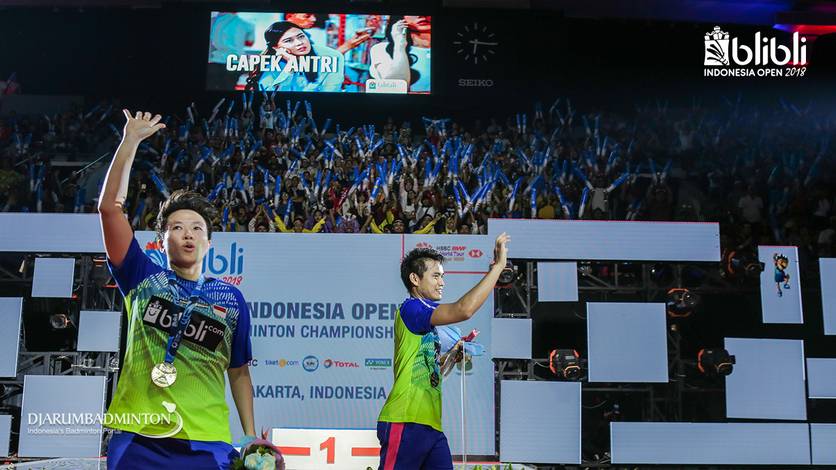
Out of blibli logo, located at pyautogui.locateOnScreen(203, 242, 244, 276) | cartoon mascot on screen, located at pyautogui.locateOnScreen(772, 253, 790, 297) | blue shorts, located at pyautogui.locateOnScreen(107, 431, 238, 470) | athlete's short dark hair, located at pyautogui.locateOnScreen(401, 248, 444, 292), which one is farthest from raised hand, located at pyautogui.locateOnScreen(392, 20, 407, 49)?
blue shorts, located at pyautogui.locateOnScreen(107, 431, 238, 470)

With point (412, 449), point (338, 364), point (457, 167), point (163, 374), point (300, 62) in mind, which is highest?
point (300, 62)

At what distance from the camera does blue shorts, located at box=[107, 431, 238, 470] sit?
2555mm

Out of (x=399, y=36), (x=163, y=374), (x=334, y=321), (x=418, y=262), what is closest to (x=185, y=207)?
(x=163, y=374)

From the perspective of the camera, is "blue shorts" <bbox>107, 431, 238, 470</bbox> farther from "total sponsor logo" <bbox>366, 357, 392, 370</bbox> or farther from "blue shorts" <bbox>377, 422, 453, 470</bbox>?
"total sponsor logo" <bbox>366, 357, 392, 370</bbox>

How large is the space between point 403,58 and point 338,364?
6.80 meters

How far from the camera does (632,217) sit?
392 inches

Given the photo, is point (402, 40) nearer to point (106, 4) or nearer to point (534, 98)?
point (534, 98)

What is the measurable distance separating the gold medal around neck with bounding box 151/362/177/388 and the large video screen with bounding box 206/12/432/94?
11.0 meters

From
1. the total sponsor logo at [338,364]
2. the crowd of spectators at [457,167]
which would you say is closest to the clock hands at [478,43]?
the crowd of spectators at [457,167]

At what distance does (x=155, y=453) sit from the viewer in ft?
8.44

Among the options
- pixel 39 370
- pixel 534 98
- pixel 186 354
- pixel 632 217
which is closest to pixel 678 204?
pixel 632 217

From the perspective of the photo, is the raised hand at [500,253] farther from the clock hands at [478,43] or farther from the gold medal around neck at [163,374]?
the clock hands at [478,43]

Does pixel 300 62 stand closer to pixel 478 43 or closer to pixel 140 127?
pixel 478 43

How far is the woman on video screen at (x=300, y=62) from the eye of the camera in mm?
13273
